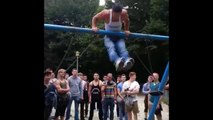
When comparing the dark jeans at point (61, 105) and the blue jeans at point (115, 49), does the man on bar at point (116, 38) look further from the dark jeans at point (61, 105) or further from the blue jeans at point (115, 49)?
the dark jeans at point (61, 105)

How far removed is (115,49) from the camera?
4.34m

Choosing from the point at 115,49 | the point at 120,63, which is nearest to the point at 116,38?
the point at 115,49

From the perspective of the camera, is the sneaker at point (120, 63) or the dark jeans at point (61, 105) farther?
the dark jeans at point (61, 105)

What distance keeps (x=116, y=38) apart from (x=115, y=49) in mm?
148

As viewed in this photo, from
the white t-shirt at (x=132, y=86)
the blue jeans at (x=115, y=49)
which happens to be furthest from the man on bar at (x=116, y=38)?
the white t-shirt at (x=132, y=86)

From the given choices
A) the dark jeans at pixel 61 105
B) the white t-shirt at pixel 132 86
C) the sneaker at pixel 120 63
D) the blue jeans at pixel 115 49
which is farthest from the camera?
the white t-shirt at pixel 132 86

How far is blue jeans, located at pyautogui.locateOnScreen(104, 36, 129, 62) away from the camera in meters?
4.19

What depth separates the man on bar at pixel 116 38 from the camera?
4.08 m

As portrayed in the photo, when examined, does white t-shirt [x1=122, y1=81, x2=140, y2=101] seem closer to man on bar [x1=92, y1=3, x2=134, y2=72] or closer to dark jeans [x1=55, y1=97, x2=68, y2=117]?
dark jeans [x1=55, y1=97, x2=68, y2=117]

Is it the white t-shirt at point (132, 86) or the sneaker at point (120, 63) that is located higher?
the sneaker at point (120, 63)

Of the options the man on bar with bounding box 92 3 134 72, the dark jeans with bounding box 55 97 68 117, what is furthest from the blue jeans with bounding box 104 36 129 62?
the dark jeans with bounding box 55 97 68 117
